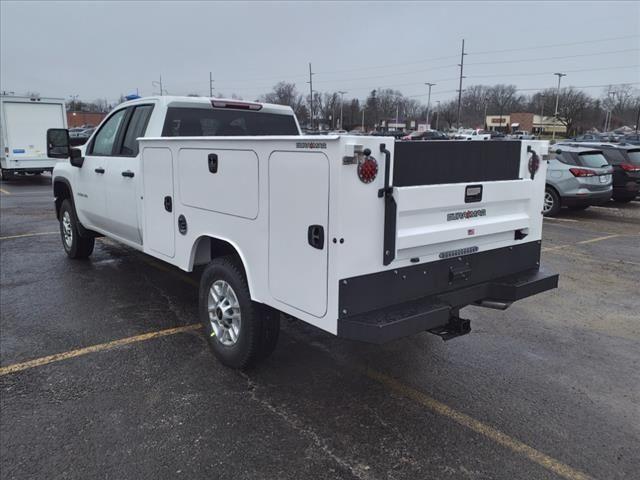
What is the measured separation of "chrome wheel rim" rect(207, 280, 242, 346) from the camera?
399 cm

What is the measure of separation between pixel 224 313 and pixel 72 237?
437 cm

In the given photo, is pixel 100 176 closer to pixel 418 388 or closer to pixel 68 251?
pixel 68 251

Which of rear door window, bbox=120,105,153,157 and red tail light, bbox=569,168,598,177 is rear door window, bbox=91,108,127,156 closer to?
rear door window, bbox=120,105,153,157

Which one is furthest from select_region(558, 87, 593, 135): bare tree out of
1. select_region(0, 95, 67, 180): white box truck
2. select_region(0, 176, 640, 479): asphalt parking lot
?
select_region(0, 176, 640, 479): asphalt parking lot

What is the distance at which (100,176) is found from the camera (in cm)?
601

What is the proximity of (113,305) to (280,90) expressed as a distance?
8223cm

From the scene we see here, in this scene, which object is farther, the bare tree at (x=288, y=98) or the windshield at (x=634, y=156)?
the bare tree at (x=288, y=98)

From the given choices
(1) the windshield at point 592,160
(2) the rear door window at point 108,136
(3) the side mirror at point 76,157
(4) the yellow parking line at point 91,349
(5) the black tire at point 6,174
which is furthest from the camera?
(5) the black tire at point 6,174

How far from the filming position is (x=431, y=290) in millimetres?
3508

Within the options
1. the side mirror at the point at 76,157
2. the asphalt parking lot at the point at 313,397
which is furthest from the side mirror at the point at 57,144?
the asphalt parking lot at the point at 313,397

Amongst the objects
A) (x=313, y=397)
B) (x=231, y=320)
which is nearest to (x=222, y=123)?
(x=231, y=320)

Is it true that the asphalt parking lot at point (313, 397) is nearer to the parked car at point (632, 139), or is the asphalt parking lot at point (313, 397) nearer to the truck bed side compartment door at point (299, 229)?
the truck bed side compartment door at point (299, 229)

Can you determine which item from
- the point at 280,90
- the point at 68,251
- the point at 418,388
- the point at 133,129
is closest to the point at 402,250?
the point at 418,388

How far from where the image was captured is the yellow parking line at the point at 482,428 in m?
2.98
